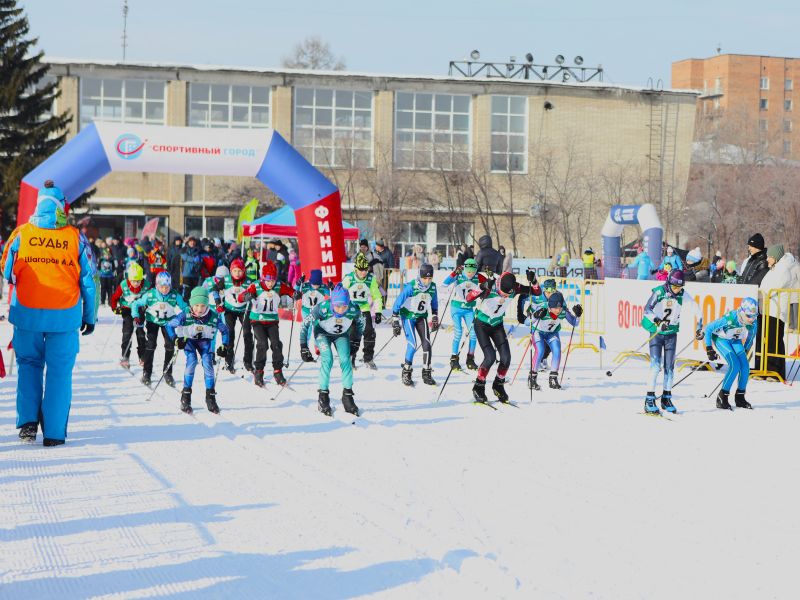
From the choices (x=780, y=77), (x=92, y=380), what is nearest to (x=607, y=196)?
(x=92, y=380)

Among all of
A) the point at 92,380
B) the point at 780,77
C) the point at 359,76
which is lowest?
the point at 92,380

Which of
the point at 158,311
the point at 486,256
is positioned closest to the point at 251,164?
the point at 486,256

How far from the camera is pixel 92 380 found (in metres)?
14.0

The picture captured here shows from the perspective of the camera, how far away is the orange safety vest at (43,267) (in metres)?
8.78

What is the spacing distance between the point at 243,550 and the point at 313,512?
3.13 feet

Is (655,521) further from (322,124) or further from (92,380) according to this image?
(322,124)

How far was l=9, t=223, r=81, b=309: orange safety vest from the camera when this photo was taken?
8.78 metres

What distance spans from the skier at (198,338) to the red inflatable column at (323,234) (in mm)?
10223

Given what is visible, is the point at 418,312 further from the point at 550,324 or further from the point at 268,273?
the point at 268,273

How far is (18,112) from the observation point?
40406mm

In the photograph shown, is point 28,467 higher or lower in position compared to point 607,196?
lower

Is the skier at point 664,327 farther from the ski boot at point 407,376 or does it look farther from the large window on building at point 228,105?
the large window on building at point 228,105

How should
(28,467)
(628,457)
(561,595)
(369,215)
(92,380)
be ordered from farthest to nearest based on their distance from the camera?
(369,215) < (92,380) < (628,457) < (28,467) < (561,595)

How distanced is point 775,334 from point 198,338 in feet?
27.4
